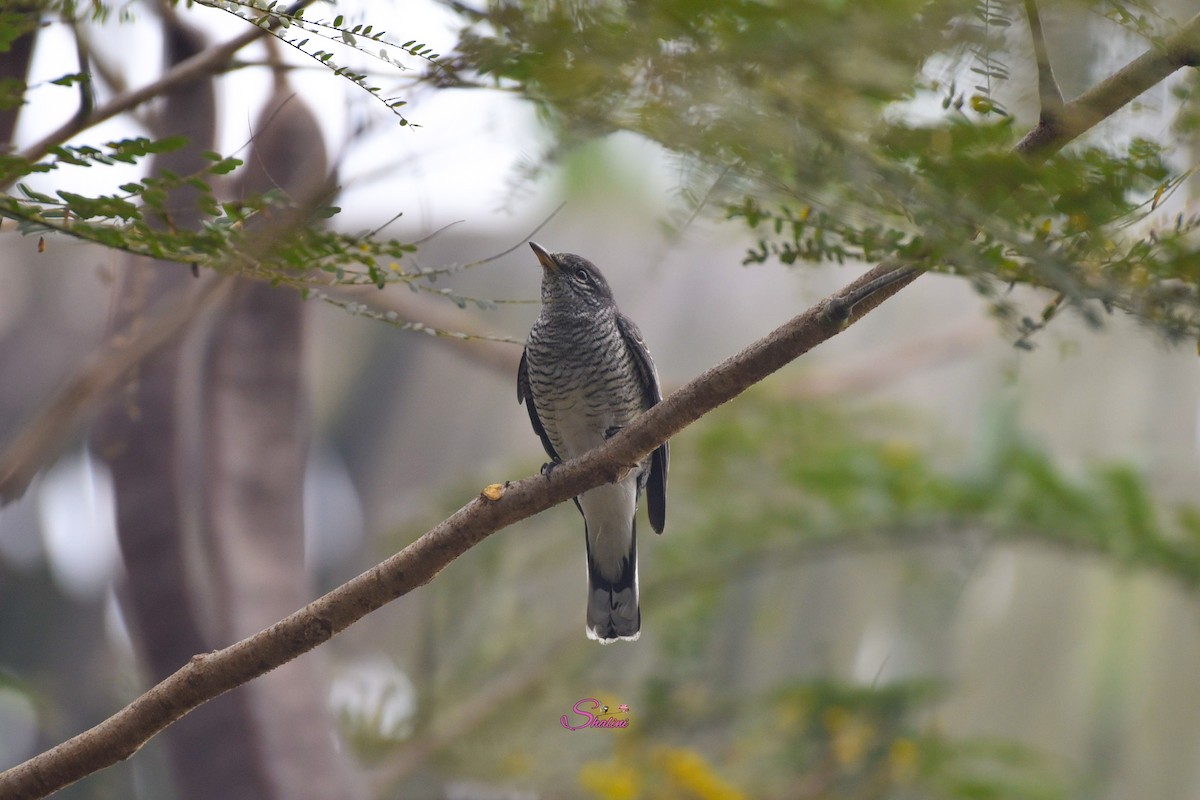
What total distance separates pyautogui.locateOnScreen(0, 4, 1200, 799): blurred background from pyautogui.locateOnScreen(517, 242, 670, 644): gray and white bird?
0.67 ft

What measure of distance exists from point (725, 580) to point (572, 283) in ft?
5.69

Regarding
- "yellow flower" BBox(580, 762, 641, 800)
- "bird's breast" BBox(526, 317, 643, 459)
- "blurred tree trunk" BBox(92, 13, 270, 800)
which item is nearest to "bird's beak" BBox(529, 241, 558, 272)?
"bird's breast" BBox(526, 317, 643, 459)

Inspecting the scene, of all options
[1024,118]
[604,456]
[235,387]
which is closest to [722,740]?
[235,387]

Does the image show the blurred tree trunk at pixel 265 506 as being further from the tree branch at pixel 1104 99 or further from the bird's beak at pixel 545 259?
the tree branch at pixel 1104 99

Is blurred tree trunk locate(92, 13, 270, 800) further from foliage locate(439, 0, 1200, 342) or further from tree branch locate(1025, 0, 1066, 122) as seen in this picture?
tree branch locate(1025, 0, 1066, 122)

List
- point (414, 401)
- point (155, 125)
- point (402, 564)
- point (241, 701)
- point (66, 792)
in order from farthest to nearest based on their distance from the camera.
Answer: point (414, 401) → point (66, 792) → point (241, 701) → point (155, 125) → point (402, 564)

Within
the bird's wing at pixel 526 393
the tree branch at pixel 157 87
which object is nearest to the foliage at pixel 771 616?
the bird's wing at pixel 526 393

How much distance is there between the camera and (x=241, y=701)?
2570mm

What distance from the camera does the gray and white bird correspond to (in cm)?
228

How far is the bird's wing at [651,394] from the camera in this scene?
2.35m

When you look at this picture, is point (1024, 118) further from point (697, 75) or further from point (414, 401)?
point (414, 401)

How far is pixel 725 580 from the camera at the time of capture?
372 centimetres

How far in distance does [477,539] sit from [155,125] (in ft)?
4.07

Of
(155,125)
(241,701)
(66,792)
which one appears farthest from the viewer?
(66,792)
